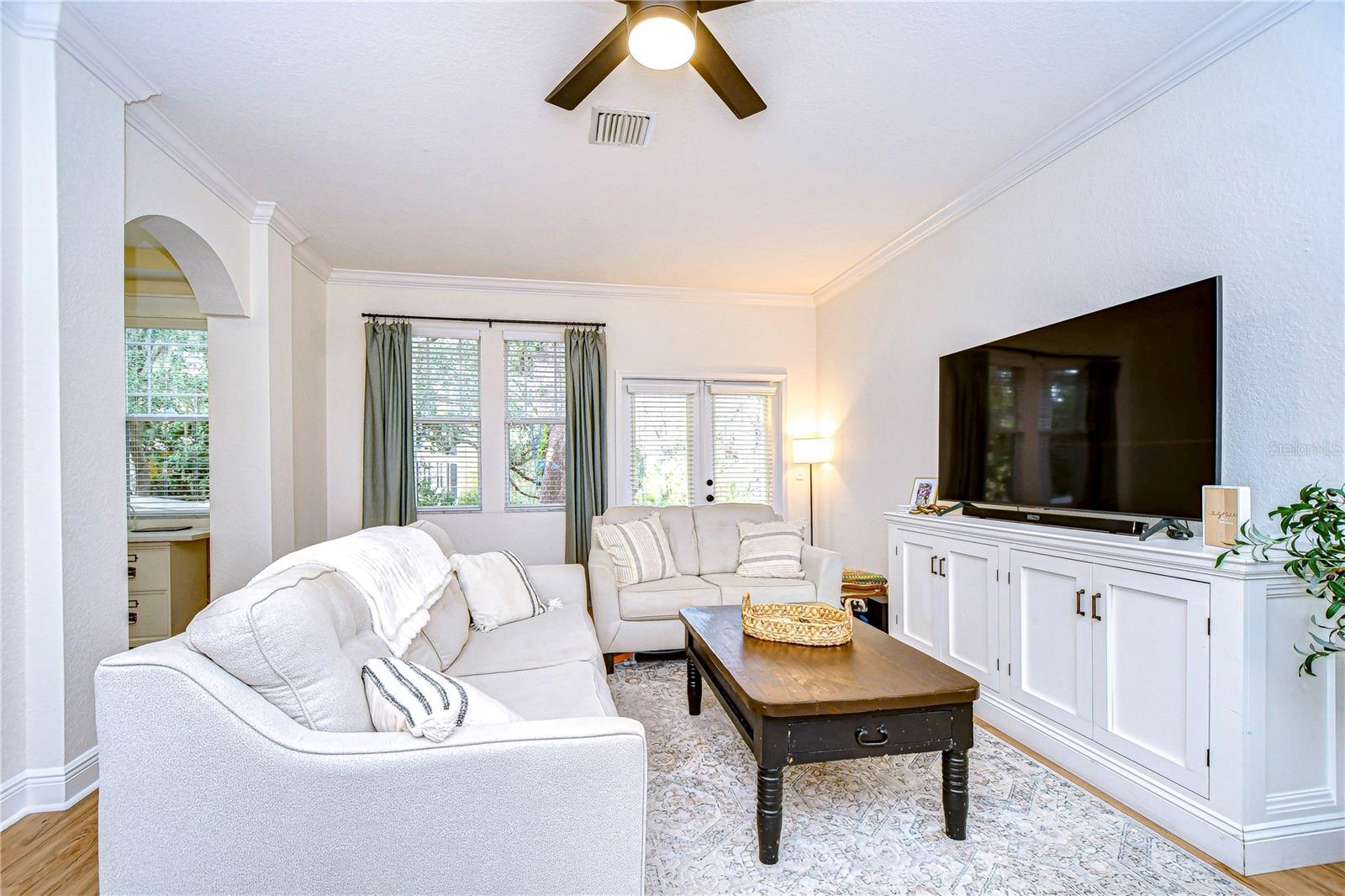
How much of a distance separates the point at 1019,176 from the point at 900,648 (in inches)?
95.3

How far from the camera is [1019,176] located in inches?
125

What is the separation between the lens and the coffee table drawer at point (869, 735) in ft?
6.14

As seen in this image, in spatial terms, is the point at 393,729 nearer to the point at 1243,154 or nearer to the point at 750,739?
the point at 750,739

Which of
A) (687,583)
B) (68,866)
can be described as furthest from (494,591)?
(68,866)

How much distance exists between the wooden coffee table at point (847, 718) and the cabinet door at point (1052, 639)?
667mm

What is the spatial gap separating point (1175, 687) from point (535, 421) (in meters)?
4.45

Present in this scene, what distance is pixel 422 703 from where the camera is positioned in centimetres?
142

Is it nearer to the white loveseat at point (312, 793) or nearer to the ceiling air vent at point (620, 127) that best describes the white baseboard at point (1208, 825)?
the white loveseat at point (312, 793)

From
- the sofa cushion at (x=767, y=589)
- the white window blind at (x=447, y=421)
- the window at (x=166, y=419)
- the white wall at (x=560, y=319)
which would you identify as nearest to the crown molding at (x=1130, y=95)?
the white wall at (x=560, y=319)

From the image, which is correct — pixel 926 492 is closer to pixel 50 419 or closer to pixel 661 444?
pixel 661 444

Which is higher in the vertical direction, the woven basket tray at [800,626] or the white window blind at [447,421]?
the white window blind at [447,421]

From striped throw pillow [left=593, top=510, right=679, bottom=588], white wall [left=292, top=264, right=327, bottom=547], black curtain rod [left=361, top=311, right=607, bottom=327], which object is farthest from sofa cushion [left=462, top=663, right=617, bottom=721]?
black curtain rod [left=361, top=311, right=607, bottom=327]

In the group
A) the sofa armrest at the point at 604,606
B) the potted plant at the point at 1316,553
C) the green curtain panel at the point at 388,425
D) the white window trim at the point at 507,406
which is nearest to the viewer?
the potted plant at the point at 1316,553

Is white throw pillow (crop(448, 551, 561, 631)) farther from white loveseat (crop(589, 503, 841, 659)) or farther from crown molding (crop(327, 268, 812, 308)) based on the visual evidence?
crown molding (crop(327, 268, 812, 308))
